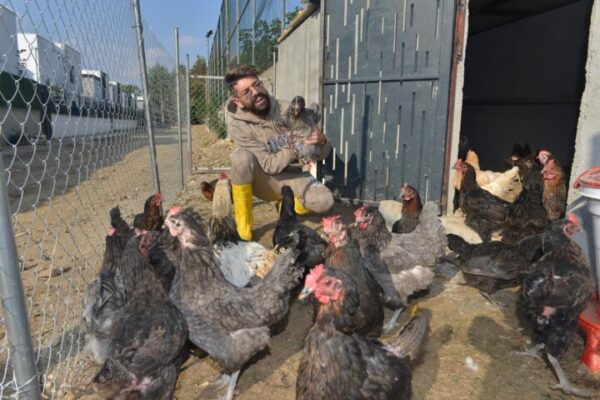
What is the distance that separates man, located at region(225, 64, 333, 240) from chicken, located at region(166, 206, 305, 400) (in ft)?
5.71

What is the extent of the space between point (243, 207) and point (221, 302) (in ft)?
6.67

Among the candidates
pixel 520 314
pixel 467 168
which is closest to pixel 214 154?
pixel 467 168

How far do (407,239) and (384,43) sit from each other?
253 centimetres

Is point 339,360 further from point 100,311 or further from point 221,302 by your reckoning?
point 100,311

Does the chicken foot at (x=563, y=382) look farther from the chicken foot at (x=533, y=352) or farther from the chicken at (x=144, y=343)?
the chicken at (x=144, y=343)

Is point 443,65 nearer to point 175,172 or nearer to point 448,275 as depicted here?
point 448,275

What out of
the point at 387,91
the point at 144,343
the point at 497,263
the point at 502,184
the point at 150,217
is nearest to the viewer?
the point at 144,343

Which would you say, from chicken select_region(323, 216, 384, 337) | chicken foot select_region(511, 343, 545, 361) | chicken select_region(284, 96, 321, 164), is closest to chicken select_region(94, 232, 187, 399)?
chicken select_region(323, 216, 384, 337)

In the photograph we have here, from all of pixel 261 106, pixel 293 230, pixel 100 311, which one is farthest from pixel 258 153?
pixel 100 311

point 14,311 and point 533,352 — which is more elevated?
point 14,311

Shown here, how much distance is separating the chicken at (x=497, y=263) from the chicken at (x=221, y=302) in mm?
1594

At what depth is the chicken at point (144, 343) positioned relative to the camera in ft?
6.36

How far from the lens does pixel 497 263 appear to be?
10.4 feet

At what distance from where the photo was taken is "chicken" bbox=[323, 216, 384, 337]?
243 centimetres
